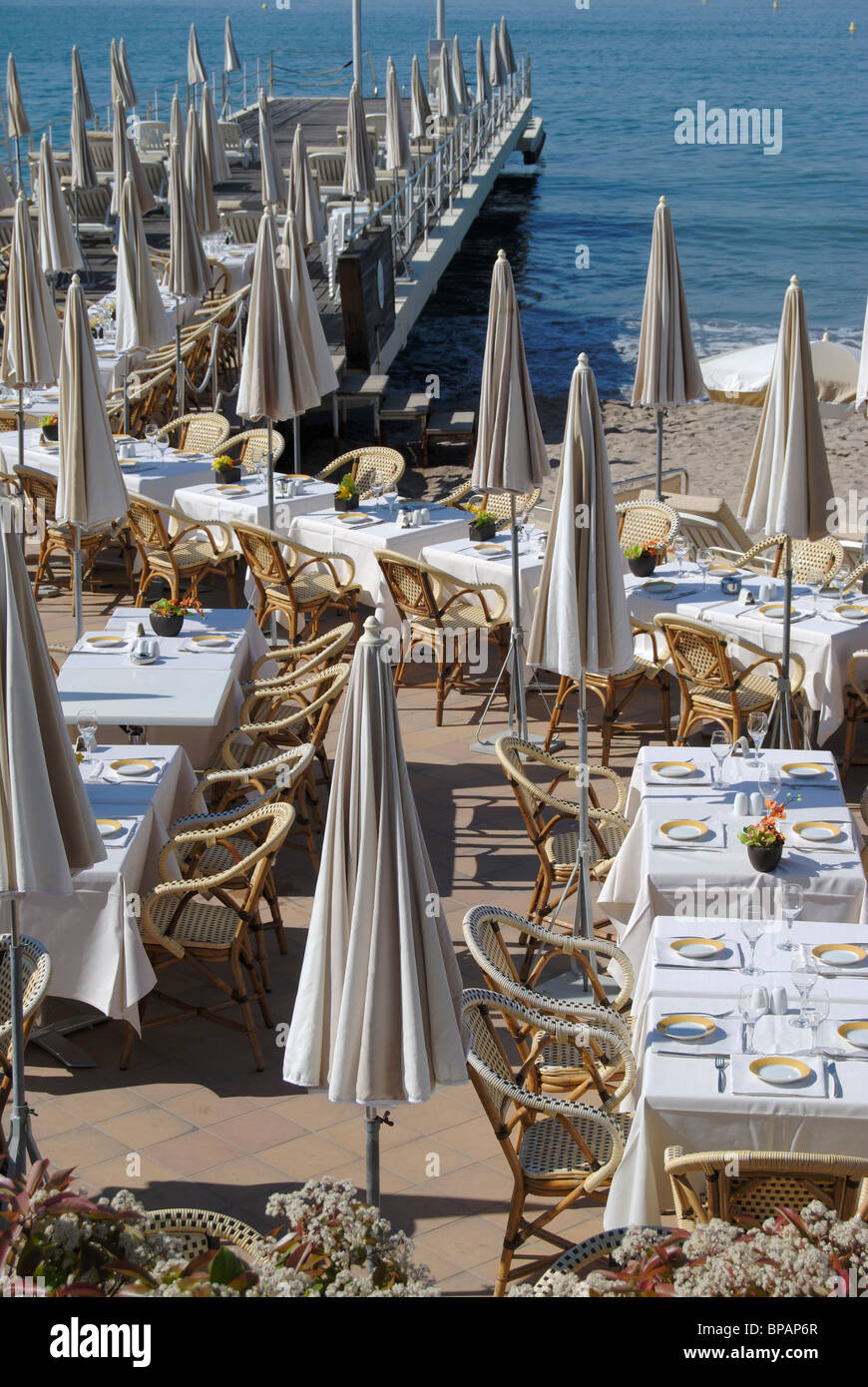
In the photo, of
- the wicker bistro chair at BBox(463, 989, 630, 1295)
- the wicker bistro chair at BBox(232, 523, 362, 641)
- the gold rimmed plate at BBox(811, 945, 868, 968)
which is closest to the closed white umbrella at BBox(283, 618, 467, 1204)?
the wicker bistro chair at BBox(463, 989, 630, 1295)

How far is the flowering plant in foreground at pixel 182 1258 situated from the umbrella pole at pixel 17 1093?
57.5 inches

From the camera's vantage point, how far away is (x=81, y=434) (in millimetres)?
8812

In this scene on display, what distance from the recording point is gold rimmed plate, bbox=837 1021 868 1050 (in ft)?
16.5

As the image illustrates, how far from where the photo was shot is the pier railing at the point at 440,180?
22.1 meters

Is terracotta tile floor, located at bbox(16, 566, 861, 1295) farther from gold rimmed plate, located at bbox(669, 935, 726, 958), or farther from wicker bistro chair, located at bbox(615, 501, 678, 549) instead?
wicker bistro chair, located at bbox(615, 501, 678, 549)

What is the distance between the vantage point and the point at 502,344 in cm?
846

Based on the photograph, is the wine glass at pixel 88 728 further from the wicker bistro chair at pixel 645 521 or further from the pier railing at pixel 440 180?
the pier railing at pixel 440 180

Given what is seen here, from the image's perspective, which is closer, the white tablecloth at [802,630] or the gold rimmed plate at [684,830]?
the gold rimmed plate at [684,830]

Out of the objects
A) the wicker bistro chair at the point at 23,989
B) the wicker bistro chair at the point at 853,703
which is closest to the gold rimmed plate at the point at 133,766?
the wicker bistro chair at the point at 23,989

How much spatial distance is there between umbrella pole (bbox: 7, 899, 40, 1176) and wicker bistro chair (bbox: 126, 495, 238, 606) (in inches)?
234

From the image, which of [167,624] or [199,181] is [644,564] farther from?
[199,181]

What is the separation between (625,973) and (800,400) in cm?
345

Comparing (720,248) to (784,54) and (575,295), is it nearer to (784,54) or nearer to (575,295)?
(575,295)
